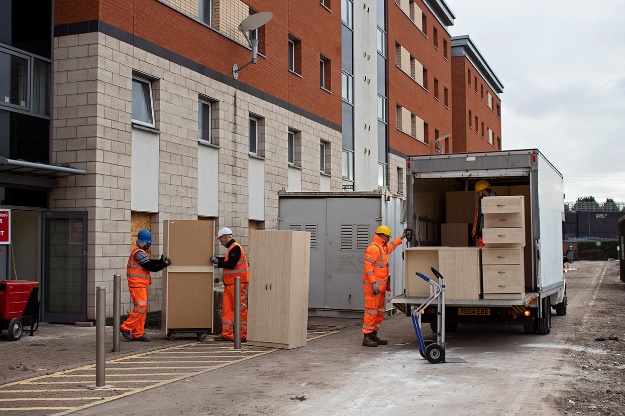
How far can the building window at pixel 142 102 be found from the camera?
16641 millimetres

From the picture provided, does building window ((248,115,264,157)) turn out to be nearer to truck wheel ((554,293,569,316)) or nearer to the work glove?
truck wheel ((554,293,569,316))

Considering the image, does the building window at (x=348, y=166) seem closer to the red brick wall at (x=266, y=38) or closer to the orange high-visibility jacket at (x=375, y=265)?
the red brick wall at (x=266, y=38)

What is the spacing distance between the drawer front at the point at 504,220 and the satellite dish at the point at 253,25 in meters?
9.37

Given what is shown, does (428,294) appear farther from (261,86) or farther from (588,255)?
(588,255)

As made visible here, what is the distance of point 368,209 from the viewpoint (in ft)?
56.2

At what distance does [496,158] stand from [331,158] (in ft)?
46.3

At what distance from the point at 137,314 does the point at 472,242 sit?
6.45 metres

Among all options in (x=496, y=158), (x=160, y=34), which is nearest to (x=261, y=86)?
(x=160, y=34)

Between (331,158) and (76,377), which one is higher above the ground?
(331,158)

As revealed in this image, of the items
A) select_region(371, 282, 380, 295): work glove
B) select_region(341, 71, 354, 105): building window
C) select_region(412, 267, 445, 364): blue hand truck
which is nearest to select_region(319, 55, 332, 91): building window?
select_region(341, 71, 354, 105): building window

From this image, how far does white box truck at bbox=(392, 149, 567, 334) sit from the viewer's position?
39.7 ft

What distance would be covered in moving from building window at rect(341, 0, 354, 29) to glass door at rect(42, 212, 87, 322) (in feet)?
54.0

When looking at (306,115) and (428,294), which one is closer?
(428,294)

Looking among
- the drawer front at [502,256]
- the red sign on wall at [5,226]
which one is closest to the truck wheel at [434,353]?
the drawer front at [502,256]
